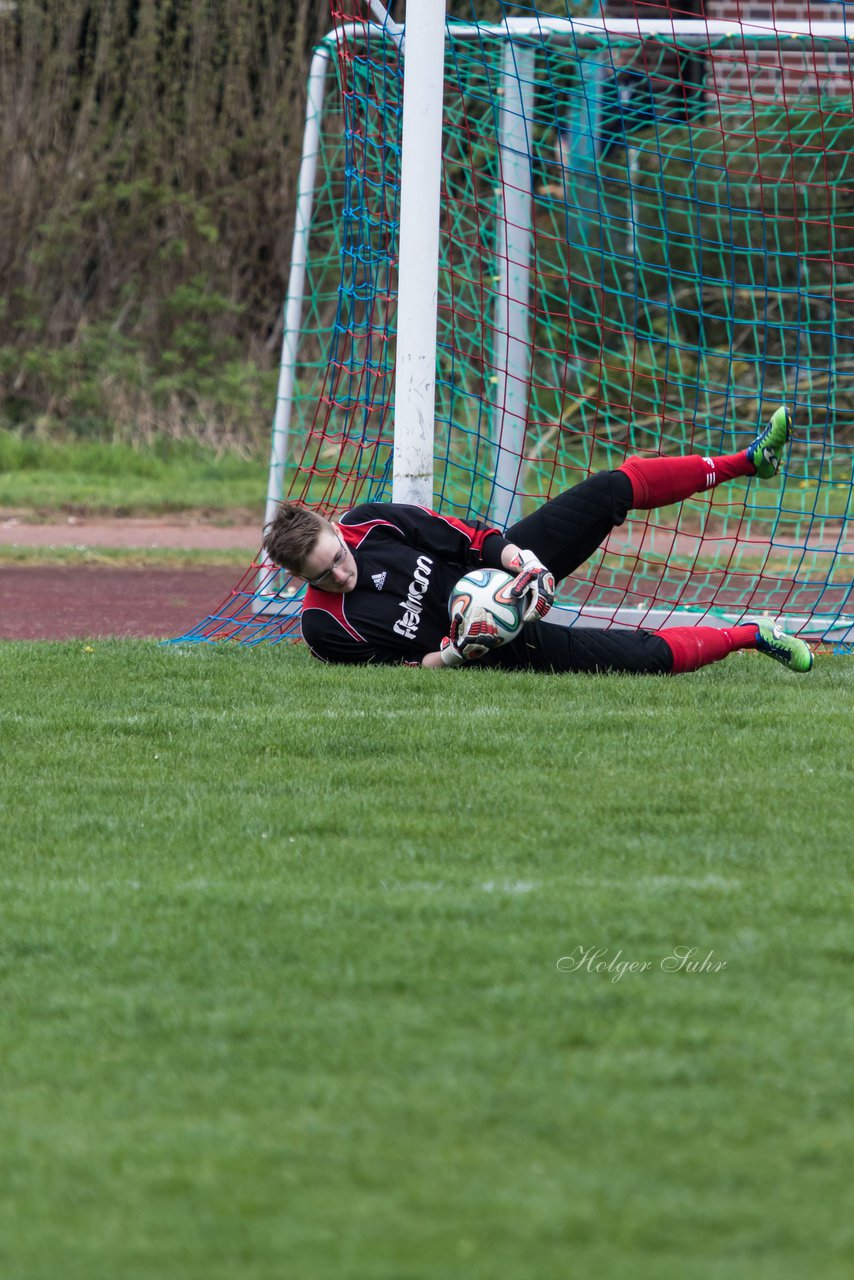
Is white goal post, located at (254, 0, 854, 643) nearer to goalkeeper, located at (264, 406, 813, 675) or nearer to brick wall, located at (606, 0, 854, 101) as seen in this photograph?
goalkeeper, located at (264, 406, 813, 675)

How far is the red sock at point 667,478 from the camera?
247 inches

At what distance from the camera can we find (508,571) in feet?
19.7

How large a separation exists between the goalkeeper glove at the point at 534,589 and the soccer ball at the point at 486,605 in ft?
0.14

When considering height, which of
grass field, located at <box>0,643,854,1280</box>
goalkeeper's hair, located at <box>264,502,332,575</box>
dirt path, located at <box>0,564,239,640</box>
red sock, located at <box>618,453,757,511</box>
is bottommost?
grass field, located at <box>0,643,854,1280</box>

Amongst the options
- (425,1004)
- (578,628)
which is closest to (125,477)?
(578,628)

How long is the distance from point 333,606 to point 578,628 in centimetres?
94

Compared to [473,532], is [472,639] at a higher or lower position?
lower

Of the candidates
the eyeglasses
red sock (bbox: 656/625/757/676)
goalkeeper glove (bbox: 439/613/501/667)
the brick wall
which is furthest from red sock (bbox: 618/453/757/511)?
the brick wall

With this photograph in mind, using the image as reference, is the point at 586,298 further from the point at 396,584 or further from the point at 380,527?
the point at 396,584

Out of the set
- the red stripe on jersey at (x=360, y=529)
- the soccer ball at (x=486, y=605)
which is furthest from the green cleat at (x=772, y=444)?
the red stripe on jersey at (x=360, y=529)

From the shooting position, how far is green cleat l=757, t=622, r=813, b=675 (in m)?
6.05

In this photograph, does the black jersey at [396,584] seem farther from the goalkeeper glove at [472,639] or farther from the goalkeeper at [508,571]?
the goalkeeper glove at [472,639]

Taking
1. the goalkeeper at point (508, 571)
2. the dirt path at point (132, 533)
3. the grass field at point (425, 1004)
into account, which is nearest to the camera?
the grass field at point (425, 1004)

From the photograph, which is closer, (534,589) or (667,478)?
(534,589)
